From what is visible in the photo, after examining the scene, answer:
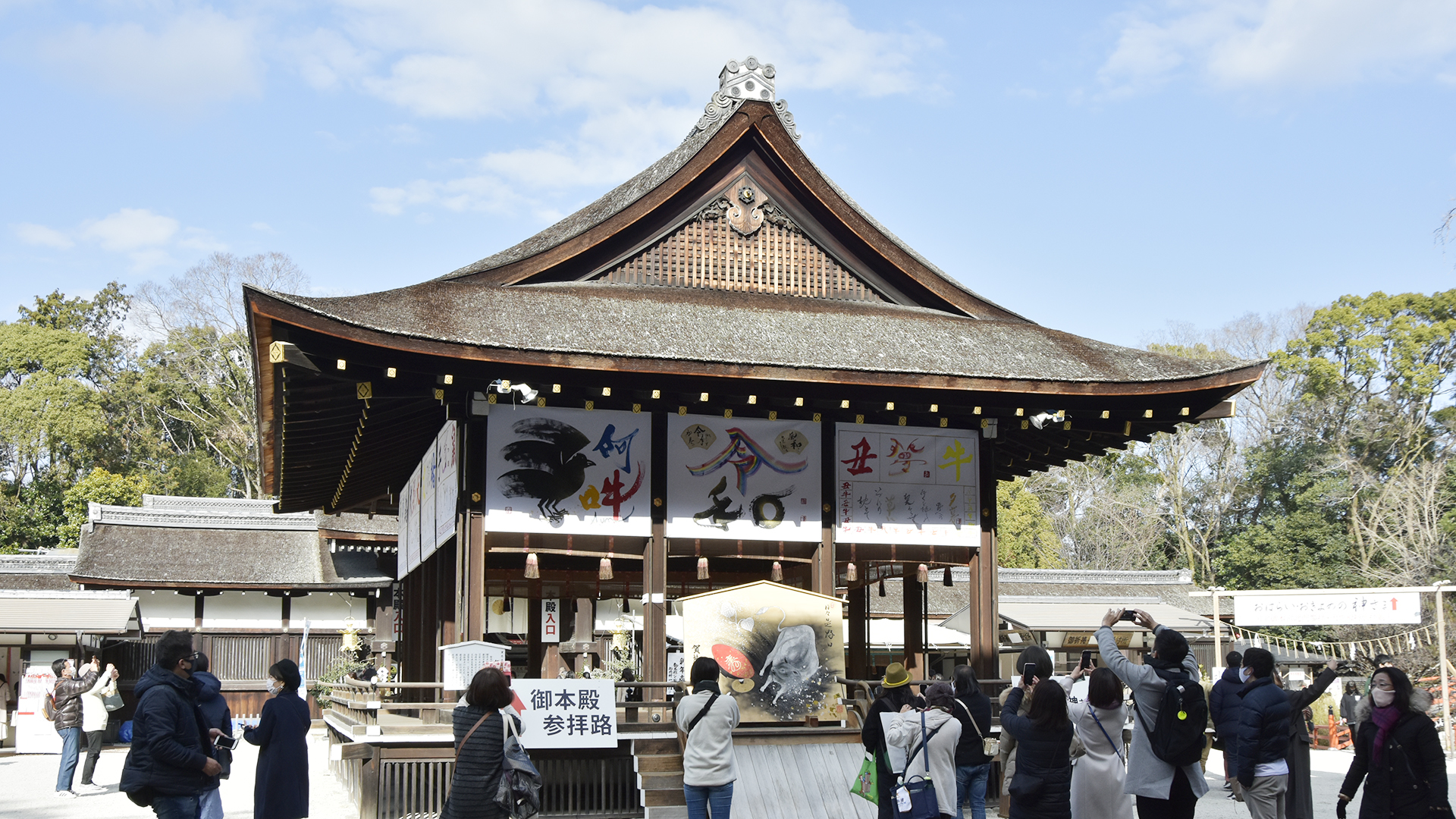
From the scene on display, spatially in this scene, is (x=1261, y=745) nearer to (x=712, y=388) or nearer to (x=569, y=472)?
(x=712, y=388)

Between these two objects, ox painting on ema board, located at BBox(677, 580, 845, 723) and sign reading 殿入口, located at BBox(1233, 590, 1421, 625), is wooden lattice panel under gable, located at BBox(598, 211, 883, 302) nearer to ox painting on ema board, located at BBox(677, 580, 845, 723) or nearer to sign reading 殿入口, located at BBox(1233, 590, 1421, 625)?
ox painting on ema board, located at BBox(677, 580, 845, 723)

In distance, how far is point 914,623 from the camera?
1747 centimetres

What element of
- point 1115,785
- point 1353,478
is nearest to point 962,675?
point 1115,785

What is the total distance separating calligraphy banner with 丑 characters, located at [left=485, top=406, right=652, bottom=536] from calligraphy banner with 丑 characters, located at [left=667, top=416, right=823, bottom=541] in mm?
420

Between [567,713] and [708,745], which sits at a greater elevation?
[708,745]

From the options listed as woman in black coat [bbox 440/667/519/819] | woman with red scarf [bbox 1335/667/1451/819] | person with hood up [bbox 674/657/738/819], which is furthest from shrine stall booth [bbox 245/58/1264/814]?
woman with red scarf [bbox 1335/667/1451/819]

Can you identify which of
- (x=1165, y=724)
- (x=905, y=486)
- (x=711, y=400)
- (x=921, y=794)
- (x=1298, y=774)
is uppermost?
(x=711, y=400)

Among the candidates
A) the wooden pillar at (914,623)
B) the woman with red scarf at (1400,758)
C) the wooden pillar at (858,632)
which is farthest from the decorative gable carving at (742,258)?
the woman with red scarf at (1400,758)

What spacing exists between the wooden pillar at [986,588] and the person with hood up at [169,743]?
973 cm

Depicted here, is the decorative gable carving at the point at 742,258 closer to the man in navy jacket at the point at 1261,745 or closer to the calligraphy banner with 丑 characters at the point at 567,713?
the calligraphy banner with 丑 characters at the point at 567,713

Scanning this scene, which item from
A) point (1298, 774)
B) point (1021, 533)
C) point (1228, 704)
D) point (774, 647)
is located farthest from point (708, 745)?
point (1021, 533)

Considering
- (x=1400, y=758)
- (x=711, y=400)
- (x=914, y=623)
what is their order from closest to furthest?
(x=1400, y=758), (x=711, y=400), (x=914, y=623)

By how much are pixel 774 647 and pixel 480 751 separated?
589 centimetres

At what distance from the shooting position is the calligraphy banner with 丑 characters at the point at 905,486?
14922mm
